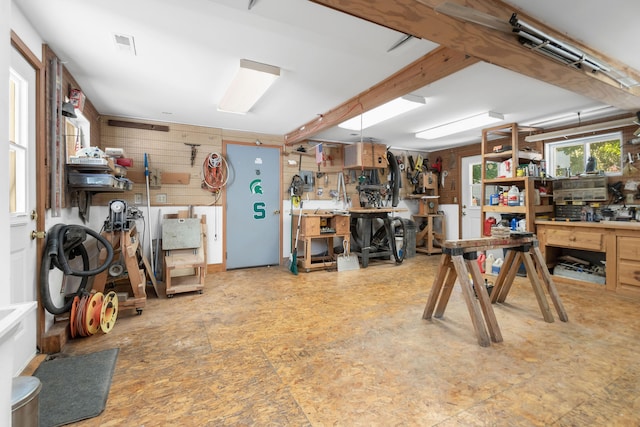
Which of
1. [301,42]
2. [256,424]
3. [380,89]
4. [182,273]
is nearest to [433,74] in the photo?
[380,89]

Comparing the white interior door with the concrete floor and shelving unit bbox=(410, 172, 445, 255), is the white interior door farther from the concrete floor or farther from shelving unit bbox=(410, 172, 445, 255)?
shelving unit bbox=(410, 172, 445, 255)

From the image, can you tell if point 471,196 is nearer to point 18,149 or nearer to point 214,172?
point 214,172

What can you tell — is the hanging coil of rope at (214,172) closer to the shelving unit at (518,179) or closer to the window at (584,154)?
the shelving unit at (518,179)

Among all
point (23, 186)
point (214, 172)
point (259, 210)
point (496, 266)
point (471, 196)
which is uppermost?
point (214, 172)

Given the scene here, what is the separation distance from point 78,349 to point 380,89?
3680 millimetres

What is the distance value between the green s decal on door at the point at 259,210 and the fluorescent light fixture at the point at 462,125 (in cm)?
317

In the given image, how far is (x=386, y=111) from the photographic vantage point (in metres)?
3.92

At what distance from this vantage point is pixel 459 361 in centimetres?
219

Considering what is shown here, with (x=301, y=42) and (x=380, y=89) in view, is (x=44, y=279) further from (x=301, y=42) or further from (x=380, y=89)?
A: (x=380, y=89)

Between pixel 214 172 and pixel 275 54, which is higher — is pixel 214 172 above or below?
below

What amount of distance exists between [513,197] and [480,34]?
140 inches

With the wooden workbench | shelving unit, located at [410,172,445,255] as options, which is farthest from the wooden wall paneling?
shelving unit, located at [410,172,445,255]

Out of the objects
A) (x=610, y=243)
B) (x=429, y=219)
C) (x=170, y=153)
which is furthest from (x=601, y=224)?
(x=170, y=153)

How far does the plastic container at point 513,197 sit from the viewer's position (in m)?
4.62
